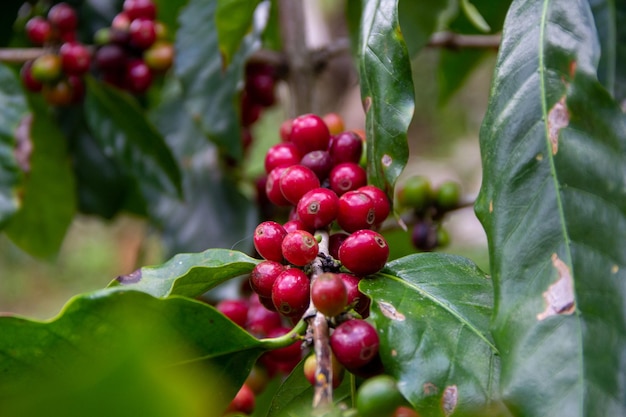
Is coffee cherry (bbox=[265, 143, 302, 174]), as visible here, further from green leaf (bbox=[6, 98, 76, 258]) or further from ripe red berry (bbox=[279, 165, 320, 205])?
green leaf (bbox=[6, 98, 76, 258])

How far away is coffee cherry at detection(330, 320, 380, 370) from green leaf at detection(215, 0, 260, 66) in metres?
0.56

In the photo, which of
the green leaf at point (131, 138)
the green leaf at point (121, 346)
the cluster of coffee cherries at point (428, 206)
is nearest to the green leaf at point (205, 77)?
the green leaf at point (131, 138)

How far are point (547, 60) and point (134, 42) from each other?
0.90m

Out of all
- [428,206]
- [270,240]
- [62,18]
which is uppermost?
[62,18]

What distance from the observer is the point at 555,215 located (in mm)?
552

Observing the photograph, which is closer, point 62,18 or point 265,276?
point 265,276

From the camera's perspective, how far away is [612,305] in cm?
51

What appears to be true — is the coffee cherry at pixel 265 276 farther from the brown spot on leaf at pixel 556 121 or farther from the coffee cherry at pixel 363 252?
the brown spot on leaf at pixel 556 121

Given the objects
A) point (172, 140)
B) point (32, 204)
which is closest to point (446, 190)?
point (172, 140)

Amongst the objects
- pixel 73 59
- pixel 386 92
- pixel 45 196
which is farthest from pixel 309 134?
pixel 45 196

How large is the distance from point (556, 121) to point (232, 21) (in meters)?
0.56

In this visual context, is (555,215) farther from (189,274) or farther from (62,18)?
(62,18)

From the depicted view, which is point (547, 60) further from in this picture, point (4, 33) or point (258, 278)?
point (4, 33)

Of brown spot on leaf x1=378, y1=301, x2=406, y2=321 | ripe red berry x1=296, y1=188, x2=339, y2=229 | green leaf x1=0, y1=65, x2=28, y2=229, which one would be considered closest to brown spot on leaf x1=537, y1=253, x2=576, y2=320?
brown spot on leaf x1=378, y1=301, x2=406, y2=321
